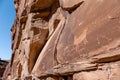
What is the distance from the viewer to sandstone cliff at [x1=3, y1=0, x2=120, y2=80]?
541 centimetres

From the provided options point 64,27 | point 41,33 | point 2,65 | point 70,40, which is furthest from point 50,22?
point 2,65

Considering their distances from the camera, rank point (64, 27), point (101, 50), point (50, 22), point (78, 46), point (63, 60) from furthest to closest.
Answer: point (50, 22) < point (64, 27) < point (63, 60) < point (78, 46) < point (101, 50)

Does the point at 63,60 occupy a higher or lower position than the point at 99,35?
lower

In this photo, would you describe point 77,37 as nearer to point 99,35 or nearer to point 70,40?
point 70,40

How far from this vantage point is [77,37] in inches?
264

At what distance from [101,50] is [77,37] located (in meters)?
1.32

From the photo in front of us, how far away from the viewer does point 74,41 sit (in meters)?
6.79

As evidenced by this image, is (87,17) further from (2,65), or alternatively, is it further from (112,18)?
(2,65)

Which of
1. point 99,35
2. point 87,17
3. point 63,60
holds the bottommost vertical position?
point 63,60

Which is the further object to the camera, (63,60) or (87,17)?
(63,60)

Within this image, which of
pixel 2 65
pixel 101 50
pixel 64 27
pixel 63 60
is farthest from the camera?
pixel 2 65

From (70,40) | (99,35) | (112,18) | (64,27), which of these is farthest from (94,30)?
(64,27)

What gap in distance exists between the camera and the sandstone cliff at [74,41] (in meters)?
5.41

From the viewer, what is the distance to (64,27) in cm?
791
